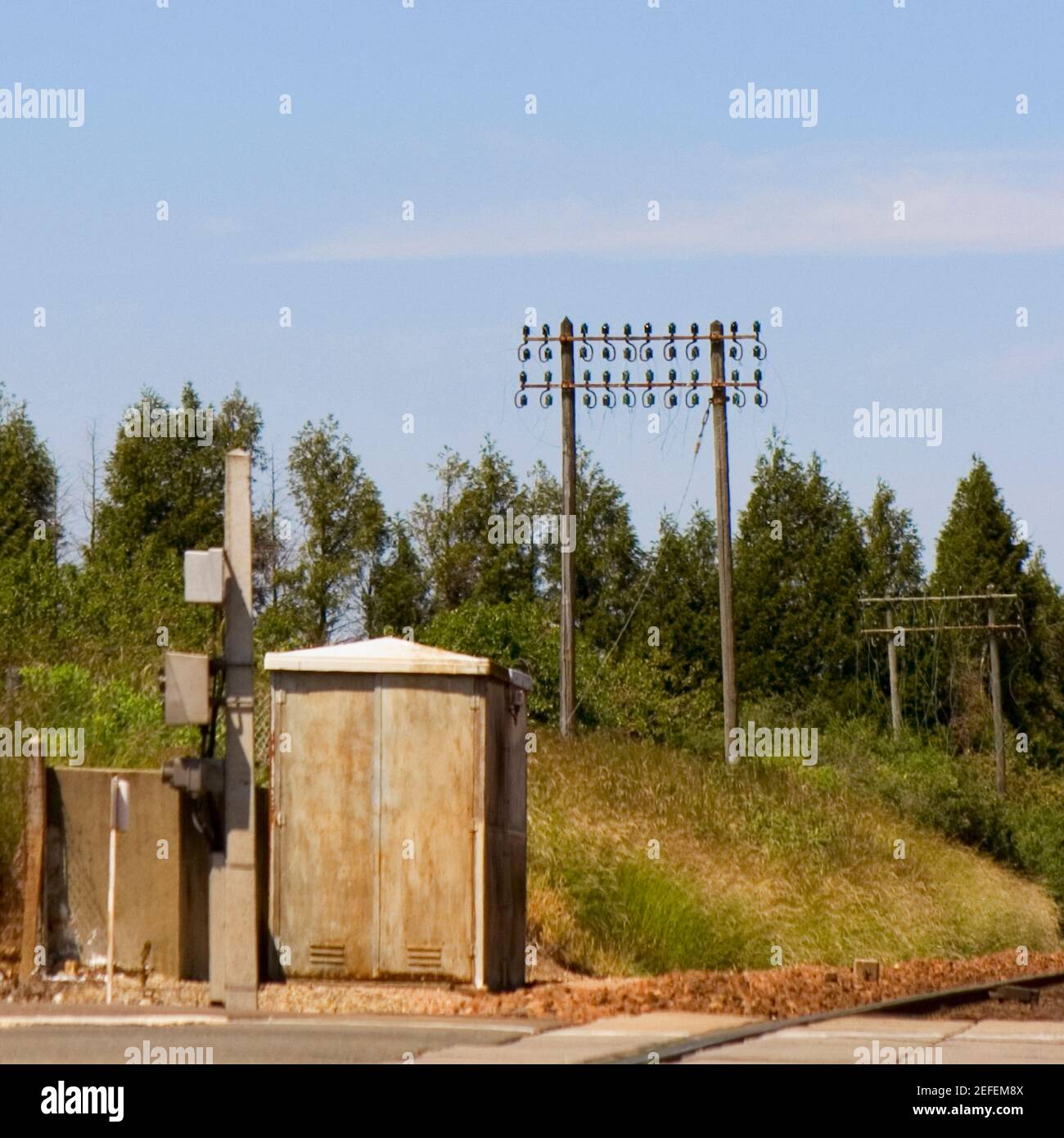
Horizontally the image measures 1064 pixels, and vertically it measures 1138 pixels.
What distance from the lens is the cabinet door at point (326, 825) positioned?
1522 centimetres

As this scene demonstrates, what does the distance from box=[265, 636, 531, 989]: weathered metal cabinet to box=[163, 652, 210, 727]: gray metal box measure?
1.02 meters

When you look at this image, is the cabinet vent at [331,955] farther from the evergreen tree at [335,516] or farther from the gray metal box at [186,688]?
the evergreen tree at [335,516]

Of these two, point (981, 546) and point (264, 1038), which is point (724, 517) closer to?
point (264, 1038)

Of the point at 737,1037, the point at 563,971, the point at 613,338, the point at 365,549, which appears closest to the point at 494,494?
the point at 365,549

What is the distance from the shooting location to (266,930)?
15281 millimetres

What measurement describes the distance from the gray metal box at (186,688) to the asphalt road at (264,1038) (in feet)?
7.41

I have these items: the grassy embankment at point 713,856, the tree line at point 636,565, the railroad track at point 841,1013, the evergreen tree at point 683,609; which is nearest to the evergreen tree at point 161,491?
the tree line at point 636,565

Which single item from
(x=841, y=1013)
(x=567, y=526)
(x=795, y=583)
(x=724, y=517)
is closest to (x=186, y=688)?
(x=841, y=1013)

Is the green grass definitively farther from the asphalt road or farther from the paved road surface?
the asphalt road

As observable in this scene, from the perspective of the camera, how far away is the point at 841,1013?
1475 cm

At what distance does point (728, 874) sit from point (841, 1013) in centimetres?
1207

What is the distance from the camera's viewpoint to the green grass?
2234 centimetres
